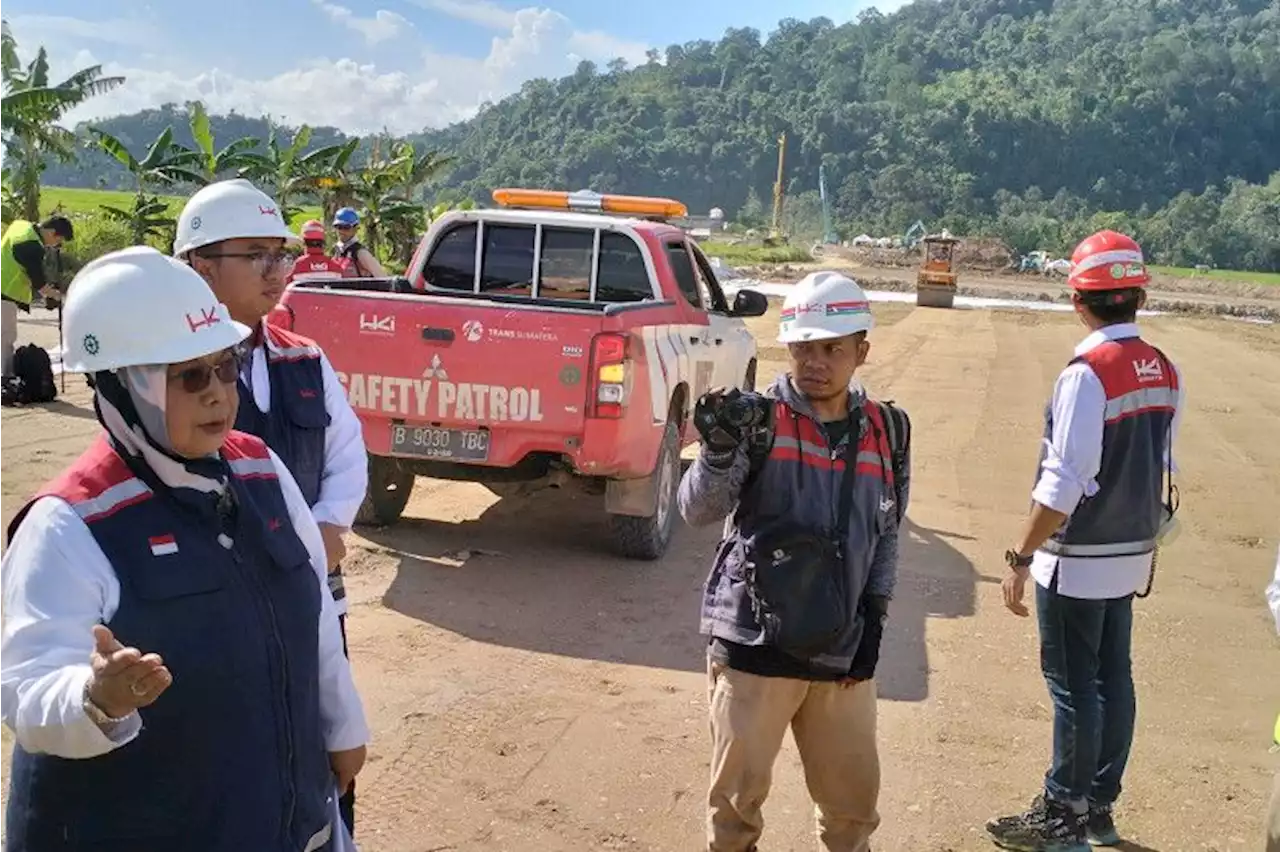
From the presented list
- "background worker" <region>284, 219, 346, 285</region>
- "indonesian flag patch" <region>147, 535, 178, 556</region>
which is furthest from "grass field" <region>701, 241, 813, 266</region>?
"indonesian flag patch" <region>147, 535, 178, 556</region>

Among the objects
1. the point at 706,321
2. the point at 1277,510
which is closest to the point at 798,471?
the point at 706,321

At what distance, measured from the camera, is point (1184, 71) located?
14088cm

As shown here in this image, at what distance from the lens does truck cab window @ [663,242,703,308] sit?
8.16 m

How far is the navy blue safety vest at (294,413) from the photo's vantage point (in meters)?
3.00

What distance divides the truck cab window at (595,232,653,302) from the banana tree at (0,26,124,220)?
19.5 meters

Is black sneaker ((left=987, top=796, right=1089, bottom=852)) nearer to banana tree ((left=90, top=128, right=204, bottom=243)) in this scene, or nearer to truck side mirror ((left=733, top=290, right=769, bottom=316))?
truck side mirror ((left=733, top=290, right=769, bottom=316))

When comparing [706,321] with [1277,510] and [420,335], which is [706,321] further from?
[1277,510]

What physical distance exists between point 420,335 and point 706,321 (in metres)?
2.42

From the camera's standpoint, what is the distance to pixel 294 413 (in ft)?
9.96

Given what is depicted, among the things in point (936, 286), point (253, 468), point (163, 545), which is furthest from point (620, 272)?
point (936, 286)

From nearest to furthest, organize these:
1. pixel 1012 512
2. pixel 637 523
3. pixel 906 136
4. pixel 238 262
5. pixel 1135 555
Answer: pixel 238 262
pixel 1135 555
pixel 637 523
pixel 1012 512
pixel 906 136

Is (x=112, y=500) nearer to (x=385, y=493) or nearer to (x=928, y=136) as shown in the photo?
(x=385, y=493)

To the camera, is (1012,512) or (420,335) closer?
(420,335)

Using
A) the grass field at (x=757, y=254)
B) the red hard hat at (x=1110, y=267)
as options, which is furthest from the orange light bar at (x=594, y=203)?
the grass field at (x=757, y=254)
